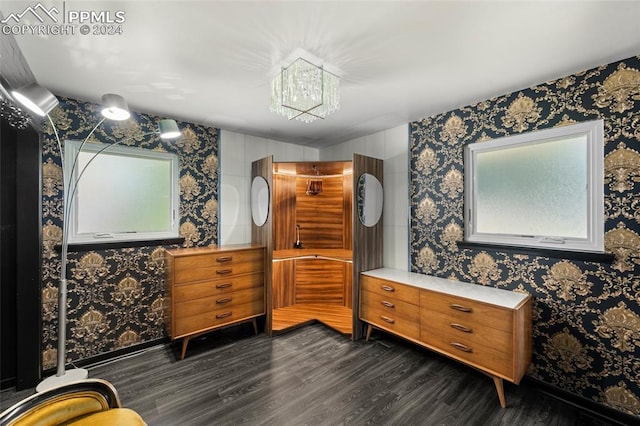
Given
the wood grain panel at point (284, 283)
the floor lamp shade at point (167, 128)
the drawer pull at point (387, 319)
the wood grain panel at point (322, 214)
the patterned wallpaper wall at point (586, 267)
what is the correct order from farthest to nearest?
the wood grain panel at point (322, 214)
the wood grain panel at point (284, 283)
the drawer pull at point (387, 319)
the floor lamp shade at point (167, 128)
the patterned wallpaper wall at point (586, 267)

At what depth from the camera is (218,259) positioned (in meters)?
2.78

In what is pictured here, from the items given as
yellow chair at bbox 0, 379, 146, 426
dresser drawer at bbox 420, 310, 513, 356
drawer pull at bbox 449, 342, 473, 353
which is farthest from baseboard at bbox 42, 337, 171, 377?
drawer pull at bbox 449, 342, 473, 353

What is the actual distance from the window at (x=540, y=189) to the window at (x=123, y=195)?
3.10 meters

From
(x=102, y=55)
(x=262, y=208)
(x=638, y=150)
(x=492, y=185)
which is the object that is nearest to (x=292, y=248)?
(x=262, y=208)

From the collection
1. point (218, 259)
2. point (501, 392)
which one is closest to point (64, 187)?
point (218, 259)

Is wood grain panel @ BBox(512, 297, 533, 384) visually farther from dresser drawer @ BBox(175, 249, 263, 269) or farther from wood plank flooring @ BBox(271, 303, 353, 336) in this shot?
dresser drawer @ BBox(175, 249, 263, 269)

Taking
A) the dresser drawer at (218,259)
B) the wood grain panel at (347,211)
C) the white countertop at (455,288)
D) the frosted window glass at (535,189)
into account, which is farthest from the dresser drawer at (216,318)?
the frosted window glass at (535,189)

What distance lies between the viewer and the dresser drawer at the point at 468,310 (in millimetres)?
1938

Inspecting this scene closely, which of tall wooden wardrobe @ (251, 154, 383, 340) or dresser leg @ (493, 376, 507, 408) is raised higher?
tall wooden wardrobe @ (251, 154, 383, 340)

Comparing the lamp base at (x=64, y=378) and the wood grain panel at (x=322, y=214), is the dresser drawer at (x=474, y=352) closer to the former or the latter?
the wood grain panel at (x=322, y=214)

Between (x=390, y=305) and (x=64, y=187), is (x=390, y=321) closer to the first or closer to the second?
(x=390, y=305)

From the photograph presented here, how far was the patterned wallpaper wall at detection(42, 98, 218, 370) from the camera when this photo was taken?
2.31 metres

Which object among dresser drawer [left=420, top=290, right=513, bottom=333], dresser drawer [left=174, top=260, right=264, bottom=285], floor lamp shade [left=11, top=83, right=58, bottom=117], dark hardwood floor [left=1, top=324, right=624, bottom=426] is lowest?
dark hardwood floor [left=1, top=324, right=624, bottom=426]

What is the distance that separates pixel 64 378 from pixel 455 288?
10.7 feet
